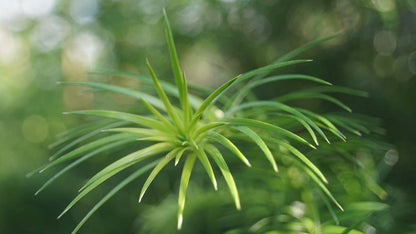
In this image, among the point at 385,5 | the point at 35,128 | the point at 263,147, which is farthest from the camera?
the point at 35,128

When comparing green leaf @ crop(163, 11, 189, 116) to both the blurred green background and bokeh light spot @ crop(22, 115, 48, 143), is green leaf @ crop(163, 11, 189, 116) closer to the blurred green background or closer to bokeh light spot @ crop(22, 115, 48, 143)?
the blurred green background

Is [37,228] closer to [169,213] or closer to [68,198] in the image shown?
[68,198]

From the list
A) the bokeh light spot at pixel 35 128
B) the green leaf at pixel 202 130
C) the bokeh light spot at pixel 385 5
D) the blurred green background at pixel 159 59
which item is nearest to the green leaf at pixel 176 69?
the green leaf at pixel 202 130

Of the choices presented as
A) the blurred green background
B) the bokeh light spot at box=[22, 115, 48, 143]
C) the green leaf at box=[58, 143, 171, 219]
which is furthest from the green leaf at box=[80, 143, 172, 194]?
the bokeh light spot at box=[22, 115, 48, 143]

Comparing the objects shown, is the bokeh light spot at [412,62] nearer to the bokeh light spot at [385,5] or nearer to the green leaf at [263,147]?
the bokeh light spot at [385,5]

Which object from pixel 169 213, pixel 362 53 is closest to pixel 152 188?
pixel 169 213

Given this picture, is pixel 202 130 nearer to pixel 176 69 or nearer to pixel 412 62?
pixel 176 69

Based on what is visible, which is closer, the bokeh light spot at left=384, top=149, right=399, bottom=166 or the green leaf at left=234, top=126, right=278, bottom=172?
the green leaf at left=234, top=126, right=278, bottom=172

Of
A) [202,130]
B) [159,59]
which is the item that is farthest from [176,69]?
[159,59]
